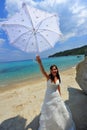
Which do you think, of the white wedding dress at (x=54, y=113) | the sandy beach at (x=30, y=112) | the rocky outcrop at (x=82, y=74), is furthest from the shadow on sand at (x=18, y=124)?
the rocky outcrop at (x=82, y=74)

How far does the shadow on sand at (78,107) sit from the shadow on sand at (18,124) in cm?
138

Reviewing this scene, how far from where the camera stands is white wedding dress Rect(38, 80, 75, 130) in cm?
758

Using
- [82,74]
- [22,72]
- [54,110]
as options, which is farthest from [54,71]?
[22,72]

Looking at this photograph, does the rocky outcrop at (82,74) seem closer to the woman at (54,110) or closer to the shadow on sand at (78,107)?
the shadow on sand at (78,107)

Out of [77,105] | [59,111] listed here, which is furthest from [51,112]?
[77,105]

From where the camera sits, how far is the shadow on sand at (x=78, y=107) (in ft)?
27.7

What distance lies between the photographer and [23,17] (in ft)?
22.3

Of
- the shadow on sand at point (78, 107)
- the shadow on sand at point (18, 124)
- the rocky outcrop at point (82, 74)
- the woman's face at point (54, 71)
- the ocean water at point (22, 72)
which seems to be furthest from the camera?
the ocean water at point (22, 72)

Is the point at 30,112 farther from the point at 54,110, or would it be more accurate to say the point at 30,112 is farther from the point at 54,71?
the point at 54,71

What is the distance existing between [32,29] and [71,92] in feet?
15.0

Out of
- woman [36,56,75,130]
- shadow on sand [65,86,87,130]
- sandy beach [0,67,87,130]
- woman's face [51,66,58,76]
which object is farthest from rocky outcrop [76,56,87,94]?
woman's face [51,66,58,76]

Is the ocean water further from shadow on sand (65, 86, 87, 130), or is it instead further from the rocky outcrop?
shadow on sand (65, 86, 87, 130)

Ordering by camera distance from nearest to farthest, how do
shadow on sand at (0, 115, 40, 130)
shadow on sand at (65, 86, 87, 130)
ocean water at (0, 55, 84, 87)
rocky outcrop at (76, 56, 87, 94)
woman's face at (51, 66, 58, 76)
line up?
woman's face at (51, 66, 58, 76), shadow on sand at (65, 86, 87, 130), shadow on sand at (0, 115, 40, 130), rocky outcrop at (76, 56, 87, 94), ocean water at (0, 55, 84, 87)

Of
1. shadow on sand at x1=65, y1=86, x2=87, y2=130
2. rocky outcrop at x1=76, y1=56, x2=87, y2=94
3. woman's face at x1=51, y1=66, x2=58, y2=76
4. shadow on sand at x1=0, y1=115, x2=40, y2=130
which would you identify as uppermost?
woman's face at x1=51, y1=66, x2=58, y2=76
